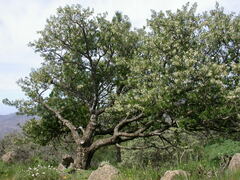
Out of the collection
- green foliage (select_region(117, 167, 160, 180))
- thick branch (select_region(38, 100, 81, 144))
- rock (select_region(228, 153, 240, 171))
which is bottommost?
green foliage (select_region(117, 167, 160, 180))

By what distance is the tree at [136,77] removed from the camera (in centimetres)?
1345

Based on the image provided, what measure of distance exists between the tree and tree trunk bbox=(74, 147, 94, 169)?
0.07 m

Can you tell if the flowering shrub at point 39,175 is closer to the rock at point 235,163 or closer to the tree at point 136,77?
the tree at point 136,77

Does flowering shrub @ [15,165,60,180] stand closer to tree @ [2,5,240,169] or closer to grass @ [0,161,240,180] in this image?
grass @ [0,161,240,180]

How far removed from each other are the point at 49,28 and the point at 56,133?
8.85 m

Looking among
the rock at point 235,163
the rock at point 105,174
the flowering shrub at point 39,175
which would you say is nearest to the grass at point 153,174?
the flowering shrub at point 39,175

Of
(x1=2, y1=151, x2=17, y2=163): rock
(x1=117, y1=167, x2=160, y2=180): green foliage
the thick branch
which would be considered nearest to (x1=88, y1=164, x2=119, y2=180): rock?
(x1=117, y1=167, x2=160, y2=180): green foliage

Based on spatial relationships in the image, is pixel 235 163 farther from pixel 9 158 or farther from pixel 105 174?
pixel 9 158

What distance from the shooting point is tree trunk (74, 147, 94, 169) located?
58.9 ft

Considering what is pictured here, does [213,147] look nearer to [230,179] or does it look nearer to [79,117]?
[230,179]

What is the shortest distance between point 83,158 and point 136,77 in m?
7.19

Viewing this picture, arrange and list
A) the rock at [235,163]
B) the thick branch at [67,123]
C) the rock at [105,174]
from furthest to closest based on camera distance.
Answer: the thick branch at [67,123]
the rock at [105,174]
the rock at [235,163]

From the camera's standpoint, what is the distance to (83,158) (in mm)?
18109

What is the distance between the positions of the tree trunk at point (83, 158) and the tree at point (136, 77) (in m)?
0.07
